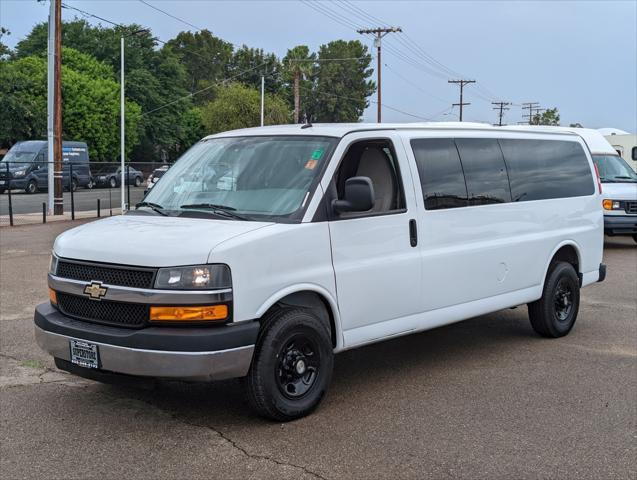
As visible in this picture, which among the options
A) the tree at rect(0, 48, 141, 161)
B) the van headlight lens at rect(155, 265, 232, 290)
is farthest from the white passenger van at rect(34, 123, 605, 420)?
the tree at rect(0, 48, 141, 161)

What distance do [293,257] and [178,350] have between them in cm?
100

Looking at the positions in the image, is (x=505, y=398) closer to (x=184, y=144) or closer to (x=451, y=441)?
(x=451, y=441)

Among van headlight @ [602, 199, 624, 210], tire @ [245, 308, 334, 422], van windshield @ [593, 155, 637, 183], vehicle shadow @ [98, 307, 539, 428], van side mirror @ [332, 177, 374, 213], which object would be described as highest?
van windshield @ [593, 155, 637, 183]

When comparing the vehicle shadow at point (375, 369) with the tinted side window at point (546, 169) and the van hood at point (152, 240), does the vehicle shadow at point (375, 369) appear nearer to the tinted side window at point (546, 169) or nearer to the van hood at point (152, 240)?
the van hood at point (152, 240)

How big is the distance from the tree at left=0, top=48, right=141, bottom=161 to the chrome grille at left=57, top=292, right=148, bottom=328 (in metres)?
46.9

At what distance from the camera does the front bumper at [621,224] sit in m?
15.9

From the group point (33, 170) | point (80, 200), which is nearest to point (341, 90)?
point (33, 170)

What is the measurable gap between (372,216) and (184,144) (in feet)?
235

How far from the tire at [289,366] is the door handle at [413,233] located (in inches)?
43.6

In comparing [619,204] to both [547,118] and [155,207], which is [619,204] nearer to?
[155,207]

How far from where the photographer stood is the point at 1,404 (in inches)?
218

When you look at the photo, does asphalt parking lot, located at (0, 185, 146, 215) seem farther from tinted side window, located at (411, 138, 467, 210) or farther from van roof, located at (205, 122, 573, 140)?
tinted side window, located at (411, 138, 467, 210)

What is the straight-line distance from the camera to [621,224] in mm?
15922

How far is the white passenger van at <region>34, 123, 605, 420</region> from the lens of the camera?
4734mm
